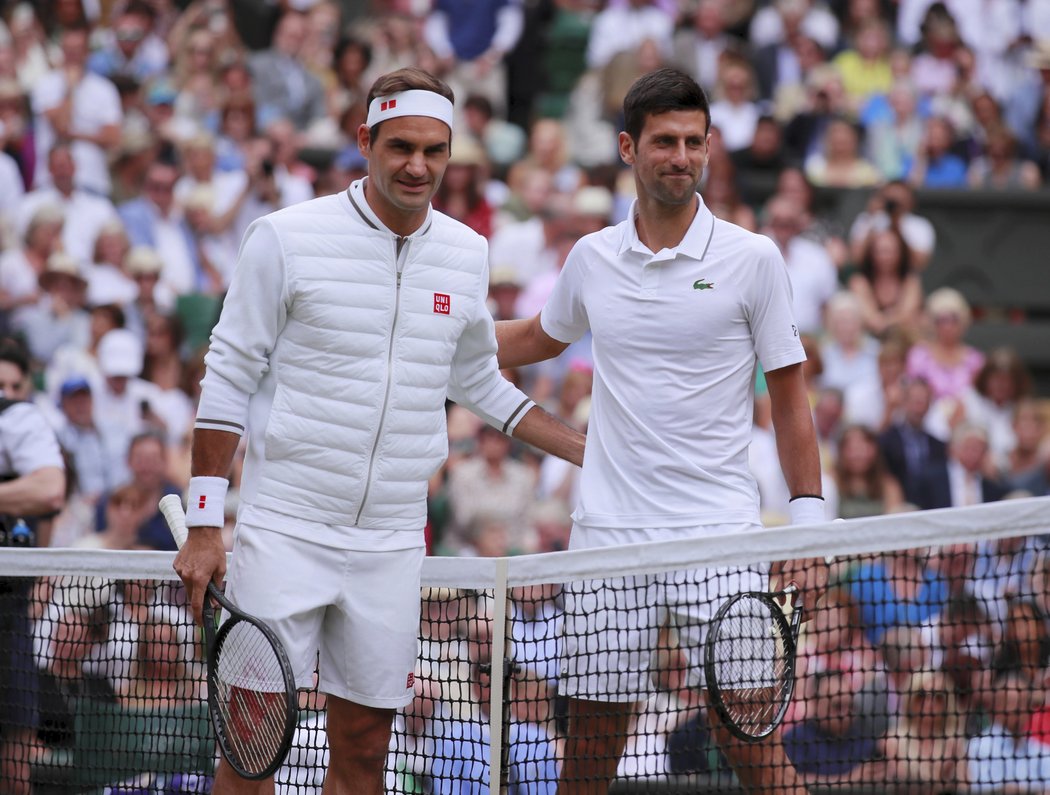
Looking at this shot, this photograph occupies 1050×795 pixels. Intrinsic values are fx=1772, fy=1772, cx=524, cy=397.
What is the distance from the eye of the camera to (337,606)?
16.5 ft

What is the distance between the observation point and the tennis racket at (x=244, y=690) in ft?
15.8

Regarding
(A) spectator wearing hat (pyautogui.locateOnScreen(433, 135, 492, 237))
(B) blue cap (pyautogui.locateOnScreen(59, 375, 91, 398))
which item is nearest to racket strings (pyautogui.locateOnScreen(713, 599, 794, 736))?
(B) blue cap (pyautogui.locateOnScreen(59, 375, 91, 398))

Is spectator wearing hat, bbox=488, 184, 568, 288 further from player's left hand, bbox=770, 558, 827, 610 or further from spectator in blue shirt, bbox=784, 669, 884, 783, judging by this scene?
player's left hand, bbox=770, 558, 827, 610

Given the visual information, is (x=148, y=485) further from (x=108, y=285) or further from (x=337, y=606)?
(x=337, y=606)

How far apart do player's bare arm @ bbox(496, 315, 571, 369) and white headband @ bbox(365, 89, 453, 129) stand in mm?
1109

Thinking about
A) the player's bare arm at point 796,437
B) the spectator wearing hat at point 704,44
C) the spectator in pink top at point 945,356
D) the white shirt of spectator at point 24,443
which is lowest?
the player's bare arm at point 796,437

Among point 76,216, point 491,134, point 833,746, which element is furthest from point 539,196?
point 833,746

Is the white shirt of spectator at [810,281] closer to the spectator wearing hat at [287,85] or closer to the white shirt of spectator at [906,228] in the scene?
the white shirt of spectator at [906,228]

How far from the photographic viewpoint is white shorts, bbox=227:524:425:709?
4.93 meters

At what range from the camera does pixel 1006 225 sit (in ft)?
45.3

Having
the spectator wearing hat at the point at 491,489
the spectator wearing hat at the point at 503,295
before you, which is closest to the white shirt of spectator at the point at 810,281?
the spectator wearing hat at the point at 503,295

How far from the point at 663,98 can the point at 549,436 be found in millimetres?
1156

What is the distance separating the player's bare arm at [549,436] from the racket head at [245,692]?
121cm

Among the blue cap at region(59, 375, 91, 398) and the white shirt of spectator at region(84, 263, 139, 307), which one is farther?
the white shirt of spectator at region(84, 263, 139, 307)
